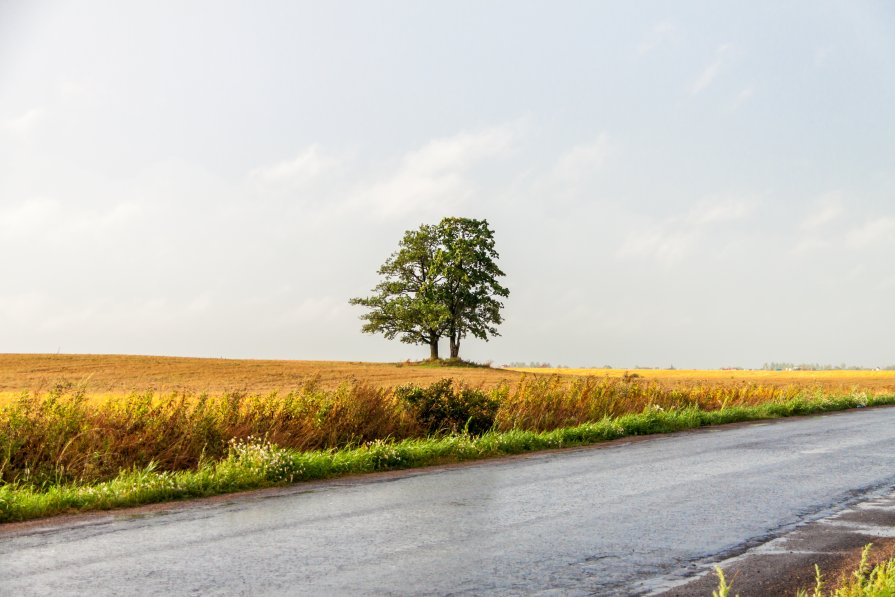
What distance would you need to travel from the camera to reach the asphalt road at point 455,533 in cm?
635

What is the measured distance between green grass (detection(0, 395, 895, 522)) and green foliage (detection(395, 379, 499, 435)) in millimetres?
785

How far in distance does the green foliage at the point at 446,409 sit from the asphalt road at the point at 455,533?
4.29 metres

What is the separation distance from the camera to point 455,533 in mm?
8094

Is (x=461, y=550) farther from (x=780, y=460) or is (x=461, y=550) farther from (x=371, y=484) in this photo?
(x=780, y=460)

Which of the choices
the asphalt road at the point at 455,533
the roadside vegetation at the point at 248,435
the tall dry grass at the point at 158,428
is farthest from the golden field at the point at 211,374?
the asphalt road at the point at 455,533

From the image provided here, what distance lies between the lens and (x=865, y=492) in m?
11.2

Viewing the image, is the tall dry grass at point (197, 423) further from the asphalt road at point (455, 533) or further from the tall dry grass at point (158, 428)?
the asphalt road at point (455, 533)

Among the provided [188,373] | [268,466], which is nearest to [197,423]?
[268,466]

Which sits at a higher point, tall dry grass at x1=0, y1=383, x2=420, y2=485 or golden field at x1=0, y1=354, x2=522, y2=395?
golden field at x1=0, y1=354, x2=522, y2=395

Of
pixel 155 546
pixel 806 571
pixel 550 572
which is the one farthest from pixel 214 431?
pixel 806 571

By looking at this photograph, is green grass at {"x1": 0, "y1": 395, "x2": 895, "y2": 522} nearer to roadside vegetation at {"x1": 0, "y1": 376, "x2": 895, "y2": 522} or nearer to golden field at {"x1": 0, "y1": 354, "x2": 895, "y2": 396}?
roadside vegetation at {"x1": 0, "y1": 376, "x2": 895, "y2": 522}

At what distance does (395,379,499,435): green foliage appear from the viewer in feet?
59.4

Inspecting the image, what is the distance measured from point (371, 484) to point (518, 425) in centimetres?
799

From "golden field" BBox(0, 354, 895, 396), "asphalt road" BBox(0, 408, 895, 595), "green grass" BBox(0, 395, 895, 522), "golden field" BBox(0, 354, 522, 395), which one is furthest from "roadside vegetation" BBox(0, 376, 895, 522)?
"golden field" BBox(0, 354, 895, 396)
